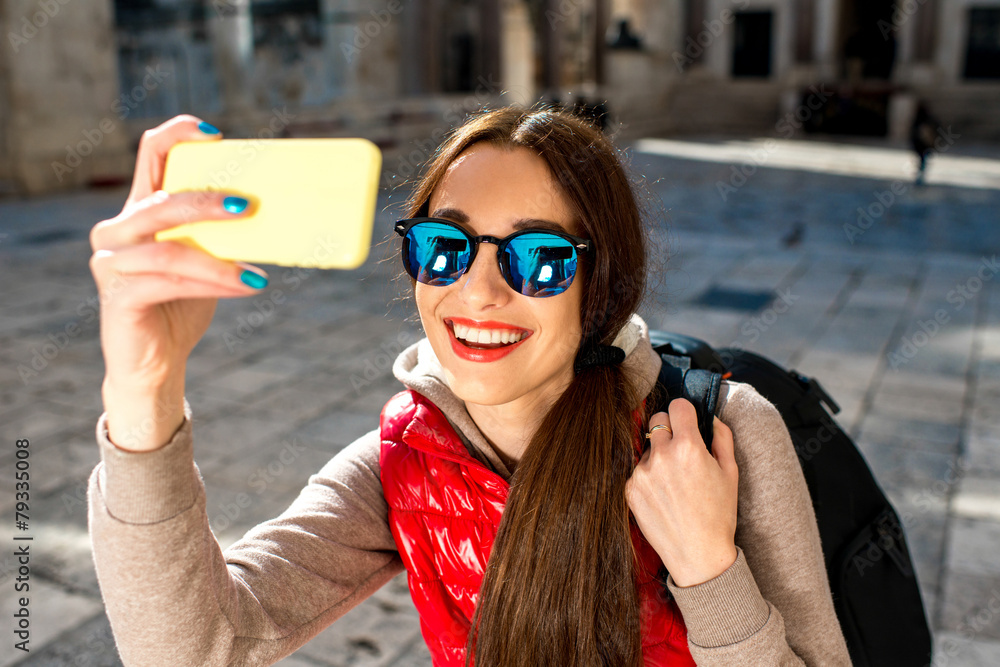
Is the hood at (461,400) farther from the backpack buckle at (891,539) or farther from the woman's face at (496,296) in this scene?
the backpack buckle at (891,539)

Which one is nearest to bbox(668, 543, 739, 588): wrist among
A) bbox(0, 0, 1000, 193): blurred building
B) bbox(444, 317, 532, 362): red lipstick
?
Answer: bbox(444, 317, 532, 362): red lipstick

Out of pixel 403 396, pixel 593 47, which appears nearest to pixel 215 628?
pixel 403 396

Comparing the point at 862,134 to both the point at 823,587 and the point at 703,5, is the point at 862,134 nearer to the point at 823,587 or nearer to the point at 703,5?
the point at 703,5

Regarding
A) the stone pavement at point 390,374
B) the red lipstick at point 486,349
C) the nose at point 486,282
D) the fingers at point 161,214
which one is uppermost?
the fingers at point 161,214

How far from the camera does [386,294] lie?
7.69 m

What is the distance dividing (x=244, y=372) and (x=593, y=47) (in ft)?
64.6

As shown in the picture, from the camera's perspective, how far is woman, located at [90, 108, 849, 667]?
3.91ft

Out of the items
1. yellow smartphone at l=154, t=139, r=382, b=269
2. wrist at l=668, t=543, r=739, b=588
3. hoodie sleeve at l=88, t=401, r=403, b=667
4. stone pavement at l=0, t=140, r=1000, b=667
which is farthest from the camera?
stone pavement at l=0, t=140, r=1000, b=667

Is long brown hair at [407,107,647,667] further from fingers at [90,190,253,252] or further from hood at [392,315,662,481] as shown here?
fingers at [90,190,253,252]

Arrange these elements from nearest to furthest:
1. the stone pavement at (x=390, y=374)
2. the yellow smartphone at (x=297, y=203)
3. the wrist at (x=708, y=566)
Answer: the yellow smartphone at (x=297, y=203), the wrist at (x=708, y=566), the stone pavement at (x=390, y=374)

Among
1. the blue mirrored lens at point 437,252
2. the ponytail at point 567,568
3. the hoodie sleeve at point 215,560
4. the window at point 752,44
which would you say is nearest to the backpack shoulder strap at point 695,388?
the ponytail at point 567,568

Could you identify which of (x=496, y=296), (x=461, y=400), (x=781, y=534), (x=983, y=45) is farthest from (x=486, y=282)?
(x=983, y=45)

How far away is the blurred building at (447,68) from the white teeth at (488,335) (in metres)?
3.18

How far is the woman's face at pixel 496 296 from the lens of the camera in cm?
136
